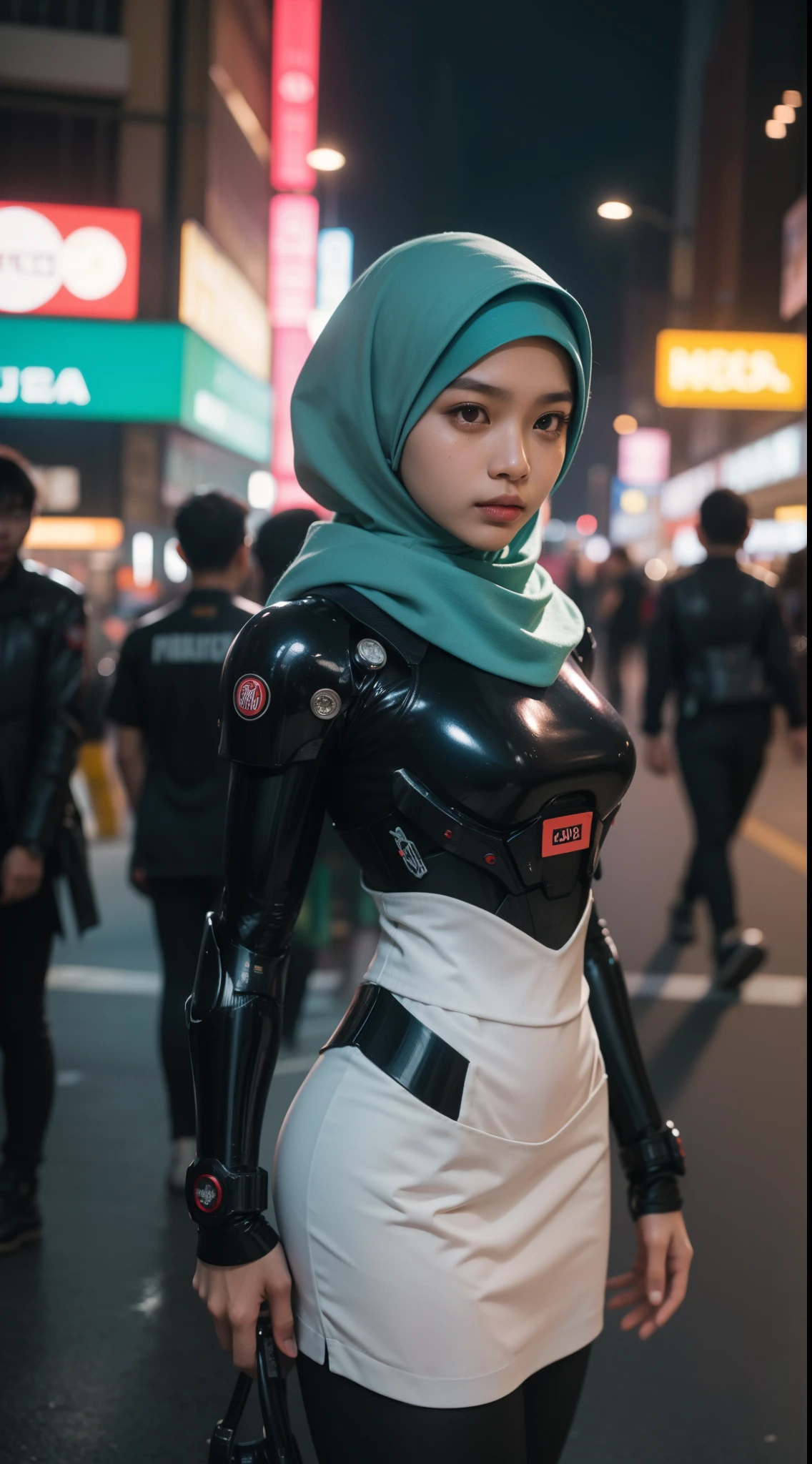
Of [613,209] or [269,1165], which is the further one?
[613,209]

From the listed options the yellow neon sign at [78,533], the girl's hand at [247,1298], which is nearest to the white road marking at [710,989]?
the girl's hand at [247,1298]

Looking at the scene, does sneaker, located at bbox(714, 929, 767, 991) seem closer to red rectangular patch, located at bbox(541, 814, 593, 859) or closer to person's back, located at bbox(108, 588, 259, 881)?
person's back, located at bbox(108, 588, 259, 881)

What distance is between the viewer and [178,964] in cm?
405

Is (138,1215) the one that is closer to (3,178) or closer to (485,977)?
(485,977)

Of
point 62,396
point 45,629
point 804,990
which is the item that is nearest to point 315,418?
point 45,629

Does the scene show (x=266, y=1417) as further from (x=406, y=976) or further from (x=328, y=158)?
(x=328, y=158)

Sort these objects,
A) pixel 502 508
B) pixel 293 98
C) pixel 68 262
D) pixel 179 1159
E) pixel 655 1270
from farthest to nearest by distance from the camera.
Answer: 1. pixel 293 98
2. pixel 68 262
3. pixel 179 1159
4. pixel 655 1270
5. pixel 502 508

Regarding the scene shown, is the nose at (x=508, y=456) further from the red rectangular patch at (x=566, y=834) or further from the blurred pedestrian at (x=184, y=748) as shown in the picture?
the blurred pedestrian at (x=184, y=748)

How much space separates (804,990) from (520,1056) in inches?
192

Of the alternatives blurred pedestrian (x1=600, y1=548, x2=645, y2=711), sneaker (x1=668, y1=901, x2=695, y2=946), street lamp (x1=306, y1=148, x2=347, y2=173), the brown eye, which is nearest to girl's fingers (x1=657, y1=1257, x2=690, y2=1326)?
the brown eye

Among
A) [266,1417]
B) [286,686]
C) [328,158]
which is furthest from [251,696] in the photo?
[328,158]

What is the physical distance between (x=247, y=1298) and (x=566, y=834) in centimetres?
57

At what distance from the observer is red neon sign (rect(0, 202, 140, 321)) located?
47.2ft

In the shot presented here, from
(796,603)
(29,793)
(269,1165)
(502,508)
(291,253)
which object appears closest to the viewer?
(502,508)
